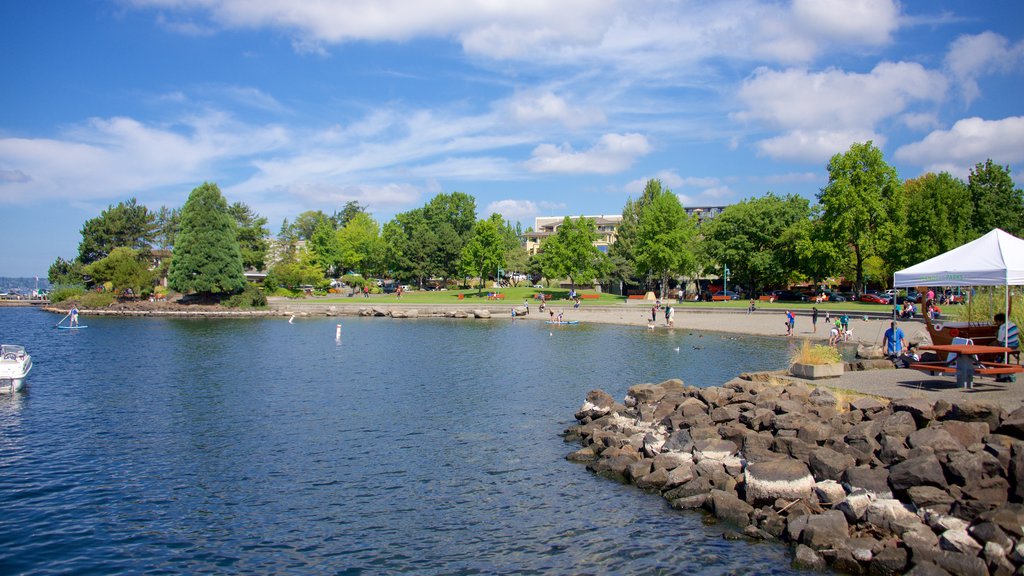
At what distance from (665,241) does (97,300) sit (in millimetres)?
72326

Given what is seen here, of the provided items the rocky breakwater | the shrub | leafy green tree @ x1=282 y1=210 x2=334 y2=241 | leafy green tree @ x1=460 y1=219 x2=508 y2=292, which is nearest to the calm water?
the rocky breakwater

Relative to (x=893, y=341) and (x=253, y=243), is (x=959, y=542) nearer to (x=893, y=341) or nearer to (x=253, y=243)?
(x=893, y=341)

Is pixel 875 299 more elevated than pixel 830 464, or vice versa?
pixel 875 299

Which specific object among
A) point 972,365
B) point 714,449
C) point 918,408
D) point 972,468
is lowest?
point 714,449

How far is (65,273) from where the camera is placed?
4240 inches

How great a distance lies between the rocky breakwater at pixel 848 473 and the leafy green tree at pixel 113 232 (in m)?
106

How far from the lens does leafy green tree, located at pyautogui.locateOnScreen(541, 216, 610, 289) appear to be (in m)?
93.5

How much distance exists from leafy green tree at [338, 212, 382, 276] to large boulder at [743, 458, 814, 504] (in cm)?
10897

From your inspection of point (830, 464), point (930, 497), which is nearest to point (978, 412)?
point (930, 497)

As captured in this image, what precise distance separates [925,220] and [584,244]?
41605 mm

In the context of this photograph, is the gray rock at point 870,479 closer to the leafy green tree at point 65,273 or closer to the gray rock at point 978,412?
the gray rock at point 978,412

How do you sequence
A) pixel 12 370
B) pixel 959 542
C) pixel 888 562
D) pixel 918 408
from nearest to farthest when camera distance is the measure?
pixel 959 542, pixel 888 562, pixel 918 408, pixel 12 370

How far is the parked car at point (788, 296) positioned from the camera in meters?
77.7

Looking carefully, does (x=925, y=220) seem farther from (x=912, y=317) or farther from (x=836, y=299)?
(x=912, y=317)
